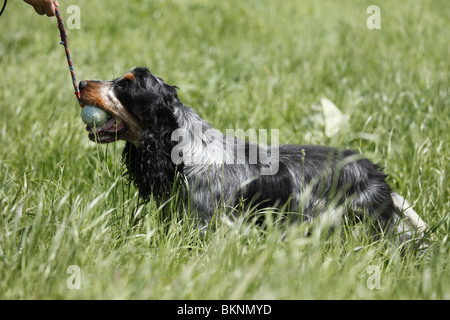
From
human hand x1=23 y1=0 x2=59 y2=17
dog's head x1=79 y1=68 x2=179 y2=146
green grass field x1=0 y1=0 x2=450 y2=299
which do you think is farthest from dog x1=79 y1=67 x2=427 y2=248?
human hand x1=23 y1=0 x2=59 y2=17

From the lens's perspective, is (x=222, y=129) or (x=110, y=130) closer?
(x=110, y=130)

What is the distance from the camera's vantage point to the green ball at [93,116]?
3062mm

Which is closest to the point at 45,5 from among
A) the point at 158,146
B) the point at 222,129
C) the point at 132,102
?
the point at 132,102

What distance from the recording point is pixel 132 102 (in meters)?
3.10

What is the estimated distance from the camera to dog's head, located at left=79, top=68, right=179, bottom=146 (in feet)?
10.1

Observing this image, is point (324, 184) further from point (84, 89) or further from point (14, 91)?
point (14, 91)

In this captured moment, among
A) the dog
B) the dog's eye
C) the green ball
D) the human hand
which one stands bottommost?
the dog

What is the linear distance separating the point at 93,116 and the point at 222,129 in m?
1.70

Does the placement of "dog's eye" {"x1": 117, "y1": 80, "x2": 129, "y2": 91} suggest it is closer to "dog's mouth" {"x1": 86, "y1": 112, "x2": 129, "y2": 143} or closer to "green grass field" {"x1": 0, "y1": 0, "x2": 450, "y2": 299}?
"dog's mouth" {"x1": 86, "y1": 112, "x2": 129, "y2": 143}

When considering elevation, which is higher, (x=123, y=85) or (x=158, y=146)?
(x=123, y=85)

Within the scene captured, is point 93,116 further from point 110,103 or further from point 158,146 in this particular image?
point 158,146

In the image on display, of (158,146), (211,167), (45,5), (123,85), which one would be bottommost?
(211,167)

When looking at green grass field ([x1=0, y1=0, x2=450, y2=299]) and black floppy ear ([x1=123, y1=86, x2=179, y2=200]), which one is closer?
green grass field ([x1=0, y1=0, x2=450, y2=299])

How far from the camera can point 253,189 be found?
3186 mm
